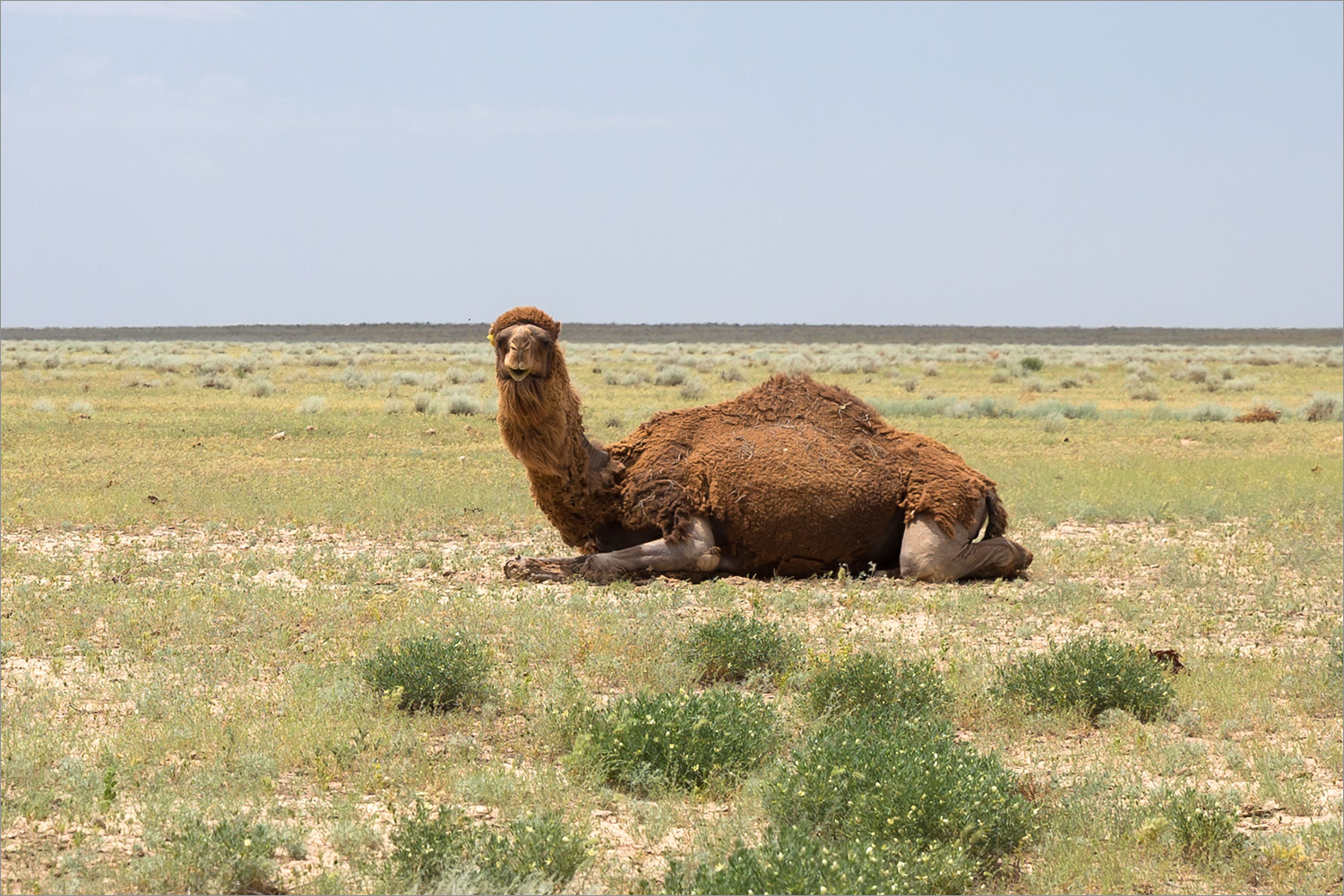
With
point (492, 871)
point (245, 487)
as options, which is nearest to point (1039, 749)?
point (492, 871)

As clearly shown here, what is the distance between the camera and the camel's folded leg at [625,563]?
1034cm

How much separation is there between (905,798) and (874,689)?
177cm

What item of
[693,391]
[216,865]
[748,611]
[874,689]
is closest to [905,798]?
[874,689]

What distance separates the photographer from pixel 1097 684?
708 cm

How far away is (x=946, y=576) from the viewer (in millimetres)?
10719

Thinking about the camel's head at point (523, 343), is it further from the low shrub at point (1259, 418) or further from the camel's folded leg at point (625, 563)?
the low shrub at point (1259, 418)

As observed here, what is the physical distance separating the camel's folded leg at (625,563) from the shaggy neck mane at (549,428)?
62 centimetres

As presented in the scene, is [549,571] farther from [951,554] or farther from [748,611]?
[951,554]

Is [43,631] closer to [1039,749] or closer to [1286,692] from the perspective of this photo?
[1039,749]

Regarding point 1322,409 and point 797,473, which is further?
point 1322,409

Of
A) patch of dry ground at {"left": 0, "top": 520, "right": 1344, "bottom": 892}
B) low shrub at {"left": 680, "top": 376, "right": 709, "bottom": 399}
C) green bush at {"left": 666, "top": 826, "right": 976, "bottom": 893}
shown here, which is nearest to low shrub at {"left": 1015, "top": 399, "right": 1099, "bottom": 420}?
low shrub at {"left": 680, "top": 376, "right": 709, "bottom": 399}

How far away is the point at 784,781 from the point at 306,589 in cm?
534

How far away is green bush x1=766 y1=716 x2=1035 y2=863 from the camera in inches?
199

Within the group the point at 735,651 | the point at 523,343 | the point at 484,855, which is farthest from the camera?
the point at 523,343
